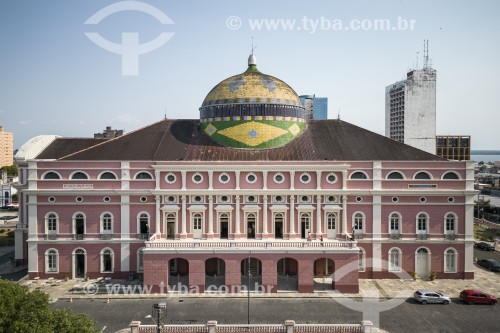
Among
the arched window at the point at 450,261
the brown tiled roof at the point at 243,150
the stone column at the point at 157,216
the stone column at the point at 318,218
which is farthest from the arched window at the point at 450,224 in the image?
the stone column at the point at 157,216

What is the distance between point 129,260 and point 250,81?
2176cm

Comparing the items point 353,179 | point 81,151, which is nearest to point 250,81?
point 353,179

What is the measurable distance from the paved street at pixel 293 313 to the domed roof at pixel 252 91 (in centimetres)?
1998

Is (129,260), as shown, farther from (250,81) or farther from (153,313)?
(250,81)

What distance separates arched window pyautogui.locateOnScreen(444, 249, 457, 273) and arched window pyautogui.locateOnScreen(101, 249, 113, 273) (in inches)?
1246

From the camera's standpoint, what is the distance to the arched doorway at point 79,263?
134ft

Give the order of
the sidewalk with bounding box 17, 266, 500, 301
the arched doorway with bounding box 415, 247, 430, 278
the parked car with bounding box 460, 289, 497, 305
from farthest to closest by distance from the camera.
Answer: the arched doorway with bounding box 415, 247, 430, 278 → the sidewalk with bounding box 17, 266, 500, 301 → the parked car with bounding box 460, 289, 497, 305

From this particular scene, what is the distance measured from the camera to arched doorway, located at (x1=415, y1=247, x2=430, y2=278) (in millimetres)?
41406

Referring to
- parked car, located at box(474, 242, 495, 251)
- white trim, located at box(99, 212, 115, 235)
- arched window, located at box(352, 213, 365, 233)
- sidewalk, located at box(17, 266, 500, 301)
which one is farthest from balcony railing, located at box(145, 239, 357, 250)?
parked car, located at box(474, 242, 495, 251)

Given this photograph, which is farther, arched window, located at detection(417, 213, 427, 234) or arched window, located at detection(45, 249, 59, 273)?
arched window, located at detection(417, 213, 427, 234)

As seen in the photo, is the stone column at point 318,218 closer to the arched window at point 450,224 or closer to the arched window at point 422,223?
the arched window at point 422,223

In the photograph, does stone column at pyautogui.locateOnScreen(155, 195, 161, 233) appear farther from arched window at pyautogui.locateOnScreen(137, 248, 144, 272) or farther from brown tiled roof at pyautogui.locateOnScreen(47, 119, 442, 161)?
brown tiled roof at pyautogui.locateOnScreen(47, 119, 442, 161)

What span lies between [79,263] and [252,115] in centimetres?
2208

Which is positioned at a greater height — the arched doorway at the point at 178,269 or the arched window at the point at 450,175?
the arched window at the point at 450,175
